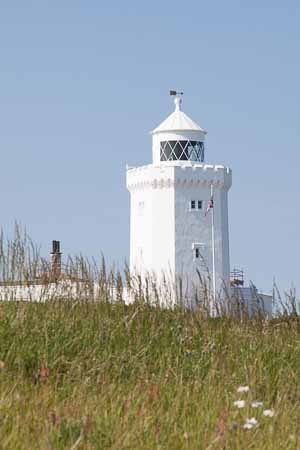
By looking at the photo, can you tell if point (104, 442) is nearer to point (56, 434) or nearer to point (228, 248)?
point (56, 434)

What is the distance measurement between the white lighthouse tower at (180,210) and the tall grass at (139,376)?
106 ft

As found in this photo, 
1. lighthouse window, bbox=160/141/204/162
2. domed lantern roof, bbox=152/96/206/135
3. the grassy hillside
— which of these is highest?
domed lantern roof, bbox=152/96/206/135

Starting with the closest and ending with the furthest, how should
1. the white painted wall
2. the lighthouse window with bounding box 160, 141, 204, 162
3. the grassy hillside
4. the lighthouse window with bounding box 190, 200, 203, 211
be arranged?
the grassy hillside < the white painted wall < the lighthouse window with bounding box 190, 200, 203, 211 < the lighthouse window with bounding box 160, 141, 204, 162

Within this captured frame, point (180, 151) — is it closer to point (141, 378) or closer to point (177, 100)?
point (177, 100)

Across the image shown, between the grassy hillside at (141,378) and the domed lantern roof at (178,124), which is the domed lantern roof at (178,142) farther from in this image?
the grassy hillside at (141,378)

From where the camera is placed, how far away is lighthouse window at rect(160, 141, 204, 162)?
148ft

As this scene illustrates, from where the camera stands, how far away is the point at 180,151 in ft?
149

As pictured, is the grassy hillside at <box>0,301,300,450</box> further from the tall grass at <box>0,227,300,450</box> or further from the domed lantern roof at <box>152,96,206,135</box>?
the domed lantern roof at <box>152,96,206,135</box>

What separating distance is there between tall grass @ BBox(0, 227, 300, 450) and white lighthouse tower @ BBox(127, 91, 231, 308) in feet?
106

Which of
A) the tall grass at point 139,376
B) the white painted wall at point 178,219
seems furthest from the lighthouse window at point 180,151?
the tall grass at point 139,376

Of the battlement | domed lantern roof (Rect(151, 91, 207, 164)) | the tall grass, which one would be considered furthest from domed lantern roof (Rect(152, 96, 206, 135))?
the tall grass

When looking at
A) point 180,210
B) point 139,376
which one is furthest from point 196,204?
point 139,376

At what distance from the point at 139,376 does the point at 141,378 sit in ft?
0.07

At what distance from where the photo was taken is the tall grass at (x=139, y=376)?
4.89 m
